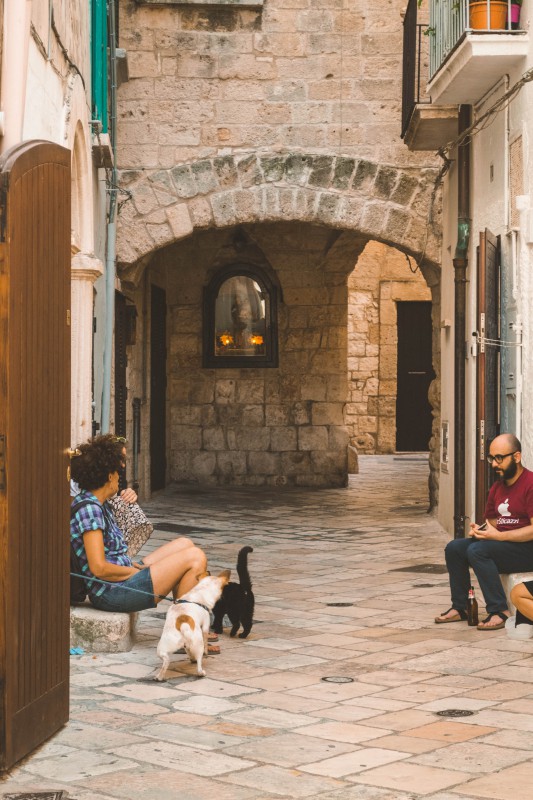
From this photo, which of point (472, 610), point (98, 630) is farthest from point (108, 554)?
point (472, 610)

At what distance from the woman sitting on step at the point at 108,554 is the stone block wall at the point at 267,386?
10.4 m

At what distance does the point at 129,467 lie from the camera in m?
13.5

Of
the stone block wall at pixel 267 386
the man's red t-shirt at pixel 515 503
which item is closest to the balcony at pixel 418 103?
the man's red t-shirt at pixel 515 503

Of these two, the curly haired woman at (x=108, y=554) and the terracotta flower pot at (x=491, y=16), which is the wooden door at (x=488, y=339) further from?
the curly haired woman at (x=108, y=554)

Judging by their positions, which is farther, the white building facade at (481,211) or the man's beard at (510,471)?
the white building facade at (481,211)

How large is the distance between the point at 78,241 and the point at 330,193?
3.37m

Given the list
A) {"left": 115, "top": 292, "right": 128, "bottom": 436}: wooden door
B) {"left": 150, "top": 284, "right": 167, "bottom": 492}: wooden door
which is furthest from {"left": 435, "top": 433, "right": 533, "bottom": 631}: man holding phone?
{"left": 150, "top": 284, "right": 167, "bottom": 492}: wooden door

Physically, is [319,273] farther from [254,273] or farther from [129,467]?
[129,467]

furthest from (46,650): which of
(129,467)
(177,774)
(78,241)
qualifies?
(129,467)

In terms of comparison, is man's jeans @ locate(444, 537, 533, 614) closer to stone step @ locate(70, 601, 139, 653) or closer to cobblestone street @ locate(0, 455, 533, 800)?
cobblestone street @ locate(0, 455, 533, 800)

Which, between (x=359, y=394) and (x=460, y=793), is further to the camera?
(x=359, y=394)

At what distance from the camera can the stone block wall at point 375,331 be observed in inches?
845

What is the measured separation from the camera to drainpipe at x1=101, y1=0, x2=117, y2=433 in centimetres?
1072

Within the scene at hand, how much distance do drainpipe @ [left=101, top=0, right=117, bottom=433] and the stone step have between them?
14.9ft
